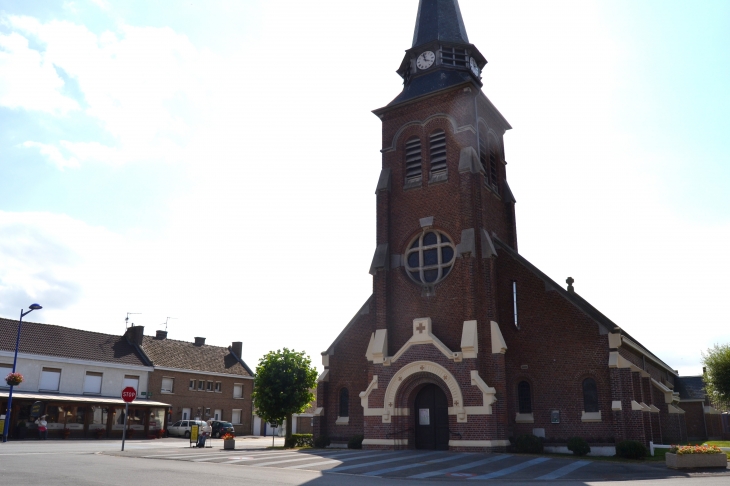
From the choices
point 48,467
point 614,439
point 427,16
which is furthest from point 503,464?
point 427,16

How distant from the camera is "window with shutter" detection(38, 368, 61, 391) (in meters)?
41.5

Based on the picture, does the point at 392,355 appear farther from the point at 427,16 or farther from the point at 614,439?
the point at 427,16

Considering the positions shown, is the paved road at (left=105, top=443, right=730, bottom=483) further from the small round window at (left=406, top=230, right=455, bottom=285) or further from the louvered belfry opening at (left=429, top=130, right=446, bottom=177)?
the louvered belfry opening at (left=429, top=130, right=446, bottom=177)


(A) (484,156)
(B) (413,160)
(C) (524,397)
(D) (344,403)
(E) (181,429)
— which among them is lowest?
(E) (181,429)

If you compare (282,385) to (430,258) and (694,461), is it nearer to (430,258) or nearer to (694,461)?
(430,258)

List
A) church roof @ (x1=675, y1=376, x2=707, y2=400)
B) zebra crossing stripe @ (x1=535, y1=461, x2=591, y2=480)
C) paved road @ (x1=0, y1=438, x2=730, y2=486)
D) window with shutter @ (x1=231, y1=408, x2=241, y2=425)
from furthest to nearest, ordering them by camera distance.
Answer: window with shutter @ (x1=231, y1=408, x2=241, y2=425)
church roof @ (x1=675, y1=376, x2=707, y2=400)
zebra crossing stripe @ (x1=535, y1=461, x2=591, y2=480)
paved road @ (x1=0, y1=438, x2=730, y2=486)

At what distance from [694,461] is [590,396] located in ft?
18.9

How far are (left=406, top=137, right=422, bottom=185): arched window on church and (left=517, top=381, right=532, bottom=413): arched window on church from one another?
35.5 ft

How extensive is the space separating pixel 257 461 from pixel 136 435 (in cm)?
2731

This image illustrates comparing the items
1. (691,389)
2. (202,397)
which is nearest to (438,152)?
(691,389)

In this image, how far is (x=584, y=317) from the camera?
24172 mm

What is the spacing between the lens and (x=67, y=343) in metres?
44.6

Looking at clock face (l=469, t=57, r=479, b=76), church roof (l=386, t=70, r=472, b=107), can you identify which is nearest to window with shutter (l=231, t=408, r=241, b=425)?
church roof (l=386, t=70, r=472, b=107)

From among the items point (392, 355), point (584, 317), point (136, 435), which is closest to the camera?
point (584, 317)
